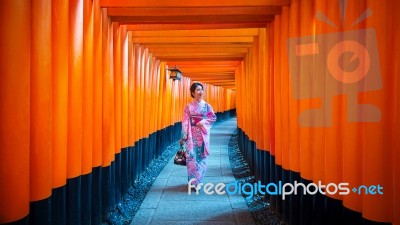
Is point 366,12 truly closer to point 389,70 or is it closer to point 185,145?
point 389,70

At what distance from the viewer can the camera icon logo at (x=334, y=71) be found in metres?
2.34

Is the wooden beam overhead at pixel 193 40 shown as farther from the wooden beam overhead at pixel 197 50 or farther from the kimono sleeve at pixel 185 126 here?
the kimono sleeve at pixel 185 126

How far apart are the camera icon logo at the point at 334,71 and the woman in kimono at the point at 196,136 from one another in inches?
115

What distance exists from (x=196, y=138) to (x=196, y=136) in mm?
42

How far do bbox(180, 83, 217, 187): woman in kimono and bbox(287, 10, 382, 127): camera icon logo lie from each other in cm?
292

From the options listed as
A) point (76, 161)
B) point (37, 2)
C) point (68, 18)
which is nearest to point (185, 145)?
point (76, 161)

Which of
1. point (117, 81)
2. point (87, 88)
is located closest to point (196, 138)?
point (117, 81)

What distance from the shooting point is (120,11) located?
4.74 m

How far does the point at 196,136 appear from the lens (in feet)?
22.4

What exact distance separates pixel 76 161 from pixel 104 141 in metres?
1.19

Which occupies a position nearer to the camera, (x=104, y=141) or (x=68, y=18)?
(x=68, y=18)

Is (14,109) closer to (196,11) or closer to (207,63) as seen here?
(196,11)

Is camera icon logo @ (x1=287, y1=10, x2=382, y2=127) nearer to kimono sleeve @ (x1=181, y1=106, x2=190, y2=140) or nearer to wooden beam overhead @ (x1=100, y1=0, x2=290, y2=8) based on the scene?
wooden beam overhead @ (x1=100, y1=0, x2=290, y2=8)

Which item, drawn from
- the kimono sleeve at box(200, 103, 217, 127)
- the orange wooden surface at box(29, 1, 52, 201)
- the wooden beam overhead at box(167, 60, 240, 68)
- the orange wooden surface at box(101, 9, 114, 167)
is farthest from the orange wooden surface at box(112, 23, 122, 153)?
the wooden beam overhead at box(167, 60, 240, 68)
